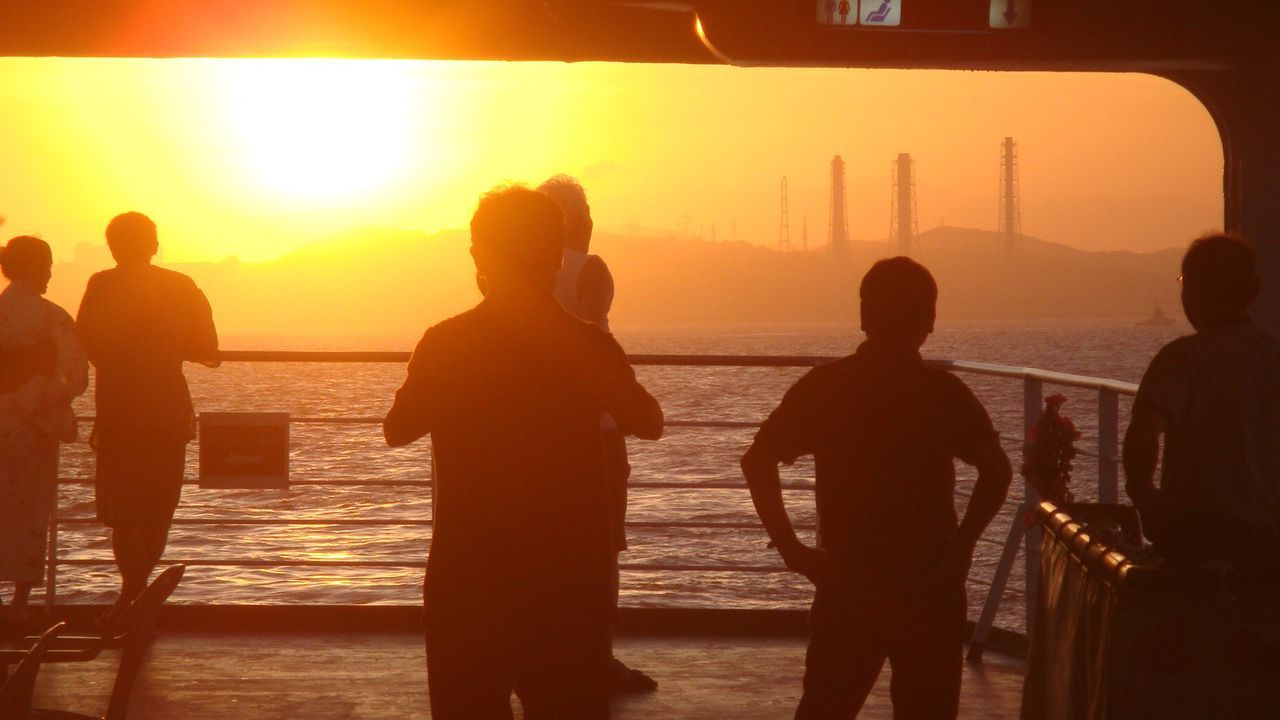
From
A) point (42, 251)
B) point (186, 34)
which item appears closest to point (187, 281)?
point (42, 251)

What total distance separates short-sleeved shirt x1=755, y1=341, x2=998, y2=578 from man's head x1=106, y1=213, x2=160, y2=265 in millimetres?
2947

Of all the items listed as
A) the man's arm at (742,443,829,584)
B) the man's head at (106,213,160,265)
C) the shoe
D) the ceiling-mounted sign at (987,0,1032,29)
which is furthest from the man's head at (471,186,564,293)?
the man's head at (106,213,160,265)

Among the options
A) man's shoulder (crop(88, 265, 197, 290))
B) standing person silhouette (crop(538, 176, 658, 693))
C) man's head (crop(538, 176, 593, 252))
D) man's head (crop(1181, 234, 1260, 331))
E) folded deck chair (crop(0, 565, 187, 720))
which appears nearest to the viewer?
man's head (crop(1181, 234, 1260, 331))

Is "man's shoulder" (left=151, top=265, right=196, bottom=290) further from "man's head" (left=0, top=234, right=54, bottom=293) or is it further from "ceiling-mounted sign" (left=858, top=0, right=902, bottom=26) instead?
"ceiling-mounted sign" (left=858, top=0, right=902, bottom=26)

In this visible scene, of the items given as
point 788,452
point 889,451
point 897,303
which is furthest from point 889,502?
point 897,303

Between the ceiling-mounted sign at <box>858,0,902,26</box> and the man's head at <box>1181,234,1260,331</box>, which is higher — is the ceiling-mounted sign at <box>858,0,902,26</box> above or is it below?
above

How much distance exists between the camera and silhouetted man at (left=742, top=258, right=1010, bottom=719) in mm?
2441

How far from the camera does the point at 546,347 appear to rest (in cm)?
222

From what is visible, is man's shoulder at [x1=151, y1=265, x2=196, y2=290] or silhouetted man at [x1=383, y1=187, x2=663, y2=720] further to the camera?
man's shoulder at [x1=151, y1=265, x2=196, y2=290]

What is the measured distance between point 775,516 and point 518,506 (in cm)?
54

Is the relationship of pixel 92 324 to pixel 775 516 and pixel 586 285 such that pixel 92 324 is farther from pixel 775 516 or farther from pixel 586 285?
pixel 775 516

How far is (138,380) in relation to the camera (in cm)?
464

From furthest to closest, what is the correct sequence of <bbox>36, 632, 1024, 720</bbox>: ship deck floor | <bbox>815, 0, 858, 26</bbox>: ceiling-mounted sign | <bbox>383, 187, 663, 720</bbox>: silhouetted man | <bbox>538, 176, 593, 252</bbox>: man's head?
<bbox>36, 632, 1024, 720</bbox>: ship deck floor < <bbox>538, 176, 593, 252</bbox>: man's head < <bbox>815, 0, 858, 26</bbox>: ceiling-mounted sign < <bbox>383, 187, 663, 720</bbox>: silhouetted man

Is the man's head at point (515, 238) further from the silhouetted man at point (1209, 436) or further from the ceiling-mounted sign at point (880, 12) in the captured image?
the ceiling-mounted sign at point (880, 12)
